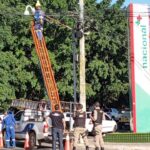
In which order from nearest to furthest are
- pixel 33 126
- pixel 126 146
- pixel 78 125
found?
pixel 78 125 → pixel 126 146 → pixel 33 126

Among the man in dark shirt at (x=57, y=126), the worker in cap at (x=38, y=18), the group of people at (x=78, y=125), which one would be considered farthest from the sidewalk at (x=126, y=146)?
the worker in cap at (x=38, y=18)

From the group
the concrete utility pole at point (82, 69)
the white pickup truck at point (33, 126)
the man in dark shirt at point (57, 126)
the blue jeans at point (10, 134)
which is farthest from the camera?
the blue jeans at point (10, 134)

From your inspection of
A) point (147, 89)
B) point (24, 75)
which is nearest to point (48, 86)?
point (24, 75)

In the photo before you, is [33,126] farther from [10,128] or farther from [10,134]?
[10,134]

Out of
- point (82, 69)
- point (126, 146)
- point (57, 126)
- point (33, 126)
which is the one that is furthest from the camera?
point (33, 126)

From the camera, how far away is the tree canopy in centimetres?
3669

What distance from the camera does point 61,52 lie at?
3806 centimetres

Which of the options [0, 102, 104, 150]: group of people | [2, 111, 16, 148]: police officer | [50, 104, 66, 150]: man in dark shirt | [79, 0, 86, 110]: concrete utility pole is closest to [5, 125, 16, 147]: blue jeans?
[2, 111, 16, 148]: police officer

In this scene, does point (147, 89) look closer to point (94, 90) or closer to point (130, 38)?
point (130, 38)

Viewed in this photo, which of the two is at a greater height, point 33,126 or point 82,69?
point 82,69

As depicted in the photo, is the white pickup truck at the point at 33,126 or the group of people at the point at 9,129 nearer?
the white pickup truck at the point at 33,126

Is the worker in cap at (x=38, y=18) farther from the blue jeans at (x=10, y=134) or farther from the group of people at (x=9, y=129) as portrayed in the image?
the blue jeans at (x=10, y=134)

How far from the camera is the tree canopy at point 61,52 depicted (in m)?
36.7

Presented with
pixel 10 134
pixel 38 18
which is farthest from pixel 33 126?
pixel 38 18
